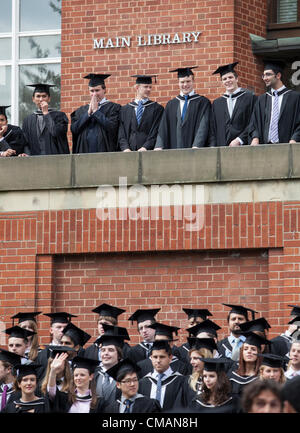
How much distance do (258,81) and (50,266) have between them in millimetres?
5183

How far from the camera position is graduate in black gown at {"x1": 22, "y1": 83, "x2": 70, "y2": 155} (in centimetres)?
1462

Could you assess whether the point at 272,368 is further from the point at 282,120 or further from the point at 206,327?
the point at 282,120

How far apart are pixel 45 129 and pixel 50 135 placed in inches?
4.2

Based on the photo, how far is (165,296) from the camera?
1377cm

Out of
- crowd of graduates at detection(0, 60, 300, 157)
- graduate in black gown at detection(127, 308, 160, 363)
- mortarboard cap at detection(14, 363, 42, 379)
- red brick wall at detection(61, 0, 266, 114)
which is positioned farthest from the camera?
red brick wall at detection(61, 0, 266, 114)

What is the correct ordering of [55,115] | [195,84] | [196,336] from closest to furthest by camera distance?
[196,336], [55,115], [195,84]

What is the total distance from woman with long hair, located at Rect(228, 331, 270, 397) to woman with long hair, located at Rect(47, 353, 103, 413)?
1289 mm

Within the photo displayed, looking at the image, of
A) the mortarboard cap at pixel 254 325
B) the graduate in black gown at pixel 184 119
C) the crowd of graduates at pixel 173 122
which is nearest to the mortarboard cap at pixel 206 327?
the mortarboard cap at pixel 254 325

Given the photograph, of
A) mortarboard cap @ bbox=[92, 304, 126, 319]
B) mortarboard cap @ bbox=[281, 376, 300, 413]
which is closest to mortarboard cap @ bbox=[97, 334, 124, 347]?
mortarboard cap @ bbox=[92, 304, 126, 319]

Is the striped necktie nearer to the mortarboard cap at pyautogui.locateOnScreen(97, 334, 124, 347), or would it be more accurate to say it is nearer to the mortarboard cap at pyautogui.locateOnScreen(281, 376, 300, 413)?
the mortarboard cap at pyautogui.locateOnScreen(97, 334, 124, 347)

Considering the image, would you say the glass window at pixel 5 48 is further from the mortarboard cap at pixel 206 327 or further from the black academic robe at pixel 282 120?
the mortarboard cap at pixel 206 327

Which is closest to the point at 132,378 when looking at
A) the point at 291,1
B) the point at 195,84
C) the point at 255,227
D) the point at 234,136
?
the point at 255,227

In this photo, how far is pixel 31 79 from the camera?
18.5 metres
